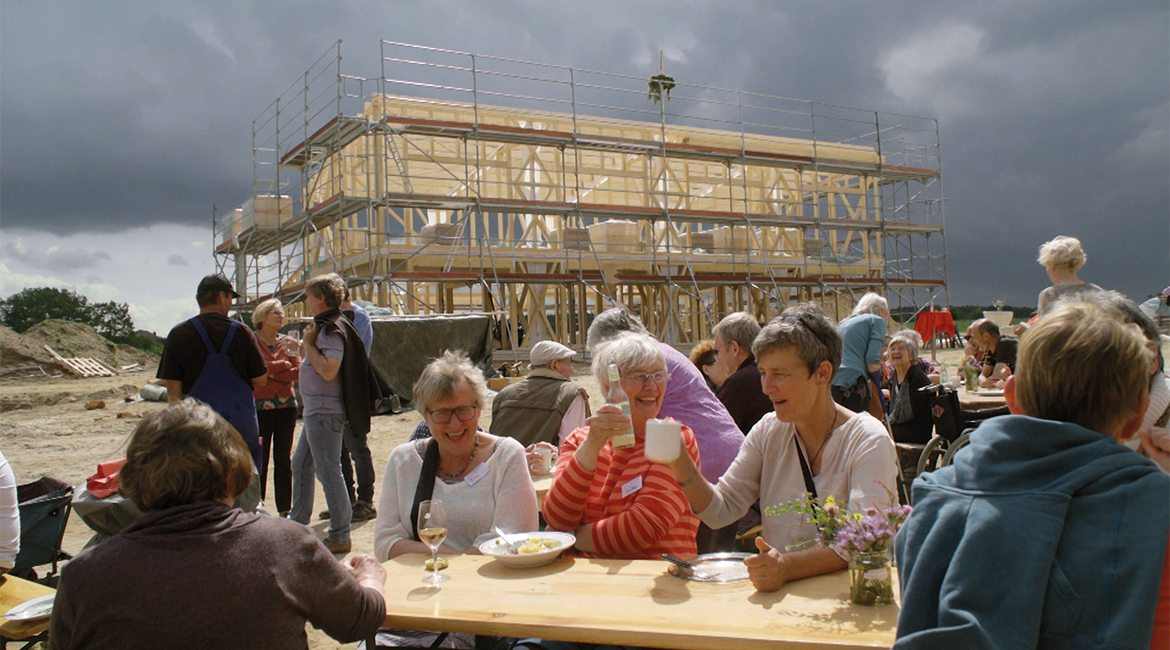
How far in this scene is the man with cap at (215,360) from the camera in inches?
174

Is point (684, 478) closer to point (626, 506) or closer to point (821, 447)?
point (626, 506)

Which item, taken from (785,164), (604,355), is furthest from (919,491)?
(785,164)

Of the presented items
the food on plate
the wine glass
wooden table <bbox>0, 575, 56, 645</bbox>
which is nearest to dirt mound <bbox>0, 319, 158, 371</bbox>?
wooden table <bbox>0, 575, 56, 645</bbox>

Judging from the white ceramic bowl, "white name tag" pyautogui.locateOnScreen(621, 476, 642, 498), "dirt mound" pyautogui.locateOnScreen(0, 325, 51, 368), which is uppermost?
"dirt mound" pyautogui.locateOnScreen(0, 325, 51, 368)

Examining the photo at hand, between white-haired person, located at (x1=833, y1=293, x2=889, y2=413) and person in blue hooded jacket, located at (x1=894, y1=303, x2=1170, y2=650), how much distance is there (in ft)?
11.8

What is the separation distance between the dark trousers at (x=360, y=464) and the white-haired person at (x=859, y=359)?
331cm

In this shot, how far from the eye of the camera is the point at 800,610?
1.89m

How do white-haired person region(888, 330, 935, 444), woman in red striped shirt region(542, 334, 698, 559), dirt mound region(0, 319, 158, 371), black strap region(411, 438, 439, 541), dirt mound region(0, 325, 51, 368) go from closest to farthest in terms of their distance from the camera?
woman in red striped shirt region(542, 334, 698, 559) < black strap region(411, 438, 439, 541) < white-haired person region(888, 330, 935, 444) < dirt mound region(0, 325, 51, 368) < dirt mound region(0, 319, 158, 371)

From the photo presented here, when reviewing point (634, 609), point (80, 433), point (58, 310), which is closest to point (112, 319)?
point (58, 310)

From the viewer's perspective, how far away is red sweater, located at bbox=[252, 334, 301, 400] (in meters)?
5.79

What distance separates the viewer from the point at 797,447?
2564 millimetres

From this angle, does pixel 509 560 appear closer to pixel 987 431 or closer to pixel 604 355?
pixel 604 355

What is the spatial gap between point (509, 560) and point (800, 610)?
879 millimetres

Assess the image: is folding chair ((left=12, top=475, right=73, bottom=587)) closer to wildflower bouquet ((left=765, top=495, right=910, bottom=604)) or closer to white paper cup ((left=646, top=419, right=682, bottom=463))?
white paper cup ((left=646, top=419, right=682, bottom=463))
